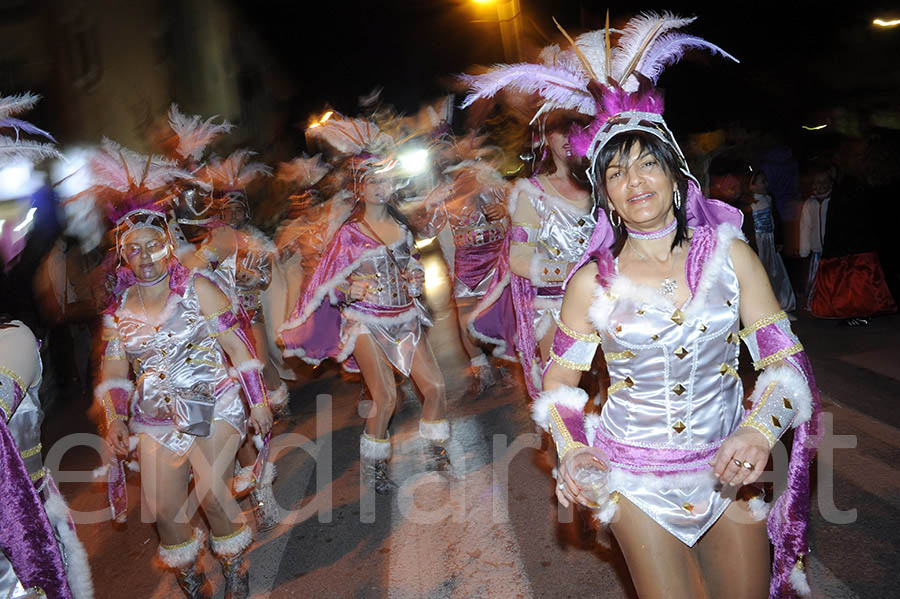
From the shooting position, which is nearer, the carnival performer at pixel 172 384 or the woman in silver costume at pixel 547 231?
the carnival performer at pixel 172 384

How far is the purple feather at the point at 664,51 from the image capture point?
2945 mm

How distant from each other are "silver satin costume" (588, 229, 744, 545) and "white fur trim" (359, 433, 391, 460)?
3.19 m

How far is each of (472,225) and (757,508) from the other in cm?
605

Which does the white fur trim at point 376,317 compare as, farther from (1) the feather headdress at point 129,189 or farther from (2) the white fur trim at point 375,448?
(1) the feather headdress at point 129,189

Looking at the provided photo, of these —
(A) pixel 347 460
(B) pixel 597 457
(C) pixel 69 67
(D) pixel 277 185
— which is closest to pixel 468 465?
(A) pixel 347 460

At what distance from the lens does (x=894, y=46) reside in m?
11.7

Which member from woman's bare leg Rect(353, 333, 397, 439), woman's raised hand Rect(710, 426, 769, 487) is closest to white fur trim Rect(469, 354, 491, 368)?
woman's bare leg Rect(353, 333, 397, 439)

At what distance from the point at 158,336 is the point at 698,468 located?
3.04 metres

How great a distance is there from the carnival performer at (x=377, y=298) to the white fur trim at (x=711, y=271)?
11.1 ft

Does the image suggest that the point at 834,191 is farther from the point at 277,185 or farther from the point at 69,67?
the point at 69,67

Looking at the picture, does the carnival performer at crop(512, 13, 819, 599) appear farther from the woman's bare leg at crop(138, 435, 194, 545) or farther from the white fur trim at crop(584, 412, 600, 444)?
the woman's bare leg at crop(138, 435, 194, 545)

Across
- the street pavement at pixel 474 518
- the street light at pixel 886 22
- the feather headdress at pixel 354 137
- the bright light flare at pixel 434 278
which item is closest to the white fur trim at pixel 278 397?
the street pavement at pixel 474 518

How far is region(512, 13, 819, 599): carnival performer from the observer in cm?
249

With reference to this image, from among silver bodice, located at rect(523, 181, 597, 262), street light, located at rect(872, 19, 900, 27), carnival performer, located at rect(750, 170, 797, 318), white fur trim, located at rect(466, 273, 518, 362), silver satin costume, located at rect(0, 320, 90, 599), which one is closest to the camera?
silver satin costume, located at rect(0, 320, 90, 599)
